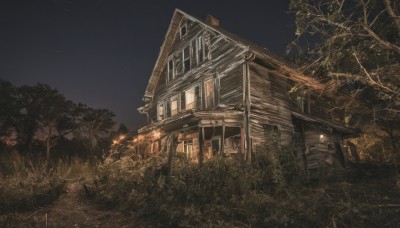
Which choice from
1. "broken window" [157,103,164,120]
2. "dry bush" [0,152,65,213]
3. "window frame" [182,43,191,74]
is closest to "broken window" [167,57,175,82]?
"window frame" [182,43,191,74]

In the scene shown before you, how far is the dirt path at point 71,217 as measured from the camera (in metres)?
8.38

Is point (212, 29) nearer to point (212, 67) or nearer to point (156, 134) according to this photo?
point (212, 67)

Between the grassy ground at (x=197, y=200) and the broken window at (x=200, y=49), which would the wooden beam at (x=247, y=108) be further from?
the broken window at (x=200, y=49)

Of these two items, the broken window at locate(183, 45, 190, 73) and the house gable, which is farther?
the broken window at locate(183, 45, 190, 73)

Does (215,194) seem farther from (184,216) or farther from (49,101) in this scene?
(49,101)

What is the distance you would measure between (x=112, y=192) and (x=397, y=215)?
8.74 m

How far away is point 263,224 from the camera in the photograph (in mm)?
7246

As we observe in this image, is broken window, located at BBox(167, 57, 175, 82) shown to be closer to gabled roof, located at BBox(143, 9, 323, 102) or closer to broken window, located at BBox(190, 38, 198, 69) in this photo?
gabled roof, located at BBox(143, 9, 323, 102)

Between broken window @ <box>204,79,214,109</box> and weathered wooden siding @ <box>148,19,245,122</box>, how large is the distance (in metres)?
0.33

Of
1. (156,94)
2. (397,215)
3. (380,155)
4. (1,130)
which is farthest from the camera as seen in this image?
(1,130)

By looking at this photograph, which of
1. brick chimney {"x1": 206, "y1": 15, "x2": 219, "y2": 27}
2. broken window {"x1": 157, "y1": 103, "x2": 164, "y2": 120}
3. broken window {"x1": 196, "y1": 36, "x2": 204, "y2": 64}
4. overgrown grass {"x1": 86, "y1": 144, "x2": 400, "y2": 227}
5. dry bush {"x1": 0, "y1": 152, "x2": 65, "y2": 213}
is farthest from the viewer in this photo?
broken window {"x1": 157, "y1": 103, "x2": 164, "y2": 120}

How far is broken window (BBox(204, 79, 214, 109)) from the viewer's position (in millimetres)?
17609

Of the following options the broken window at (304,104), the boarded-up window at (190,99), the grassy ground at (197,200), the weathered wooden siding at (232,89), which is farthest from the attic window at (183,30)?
the grassy ground at (197,200)

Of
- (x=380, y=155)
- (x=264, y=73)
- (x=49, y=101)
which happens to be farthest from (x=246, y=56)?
(x=49, y=101)
